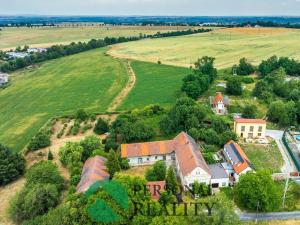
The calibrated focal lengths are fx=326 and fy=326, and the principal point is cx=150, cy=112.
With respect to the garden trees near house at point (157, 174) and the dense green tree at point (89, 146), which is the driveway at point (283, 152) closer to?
the garden trees near house at point (157, 174)

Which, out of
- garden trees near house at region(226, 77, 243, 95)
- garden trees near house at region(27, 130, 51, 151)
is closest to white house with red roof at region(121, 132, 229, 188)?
garden trees near house at region(27, 130, 51, 151)

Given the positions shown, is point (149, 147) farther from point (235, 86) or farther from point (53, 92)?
point (53, 92)

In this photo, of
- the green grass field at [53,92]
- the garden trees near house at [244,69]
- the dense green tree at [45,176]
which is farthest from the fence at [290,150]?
the garden trees near house at [244,69]

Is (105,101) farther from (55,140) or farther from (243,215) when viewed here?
(243,215)

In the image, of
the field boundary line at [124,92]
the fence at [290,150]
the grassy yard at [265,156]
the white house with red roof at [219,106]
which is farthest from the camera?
the field boundary line at [124,92]

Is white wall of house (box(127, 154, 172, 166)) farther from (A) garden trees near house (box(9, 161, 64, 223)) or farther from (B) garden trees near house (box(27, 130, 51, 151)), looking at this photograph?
(B) garden trees near house (box(27, 130, 51, 151))
